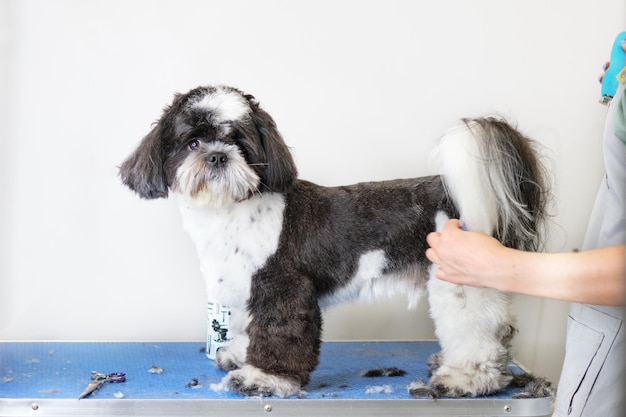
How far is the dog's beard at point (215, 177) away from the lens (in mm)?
1589

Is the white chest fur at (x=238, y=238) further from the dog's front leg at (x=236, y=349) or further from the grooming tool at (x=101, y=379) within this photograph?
the grooming tool at (x=101, y=379)

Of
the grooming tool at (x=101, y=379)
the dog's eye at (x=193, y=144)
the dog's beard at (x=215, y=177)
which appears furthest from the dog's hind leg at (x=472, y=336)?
the grooming tool at (x=101, y=379)

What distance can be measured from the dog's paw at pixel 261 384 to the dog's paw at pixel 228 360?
0.22 metres

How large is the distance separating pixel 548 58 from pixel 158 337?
5.17 ft

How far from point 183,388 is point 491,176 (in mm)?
878

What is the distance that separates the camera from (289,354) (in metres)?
1.67

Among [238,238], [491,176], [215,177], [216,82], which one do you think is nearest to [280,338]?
[238,238]

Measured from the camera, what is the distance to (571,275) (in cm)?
117

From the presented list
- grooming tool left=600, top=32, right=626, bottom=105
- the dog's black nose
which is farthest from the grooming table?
grooming tool left=600, top=32, right=626, bottom=105

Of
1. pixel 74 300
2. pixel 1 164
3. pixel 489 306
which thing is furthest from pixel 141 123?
pixel 489 306

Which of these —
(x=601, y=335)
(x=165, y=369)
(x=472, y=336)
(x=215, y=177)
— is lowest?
(x=165, y=369)

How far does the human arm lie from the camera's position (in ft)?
3.71

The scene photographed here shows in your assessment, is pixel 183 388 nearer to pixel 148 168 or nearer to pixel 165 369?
pixel 165 369

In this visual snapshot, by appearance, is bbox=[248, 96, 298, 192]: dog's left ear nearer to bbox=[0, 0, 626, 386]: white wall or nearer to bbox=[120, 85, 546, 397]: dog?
bbox=[120, 85, 546, 397]: dog
